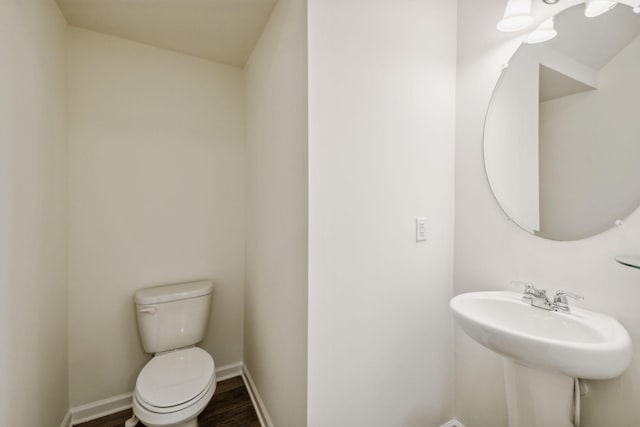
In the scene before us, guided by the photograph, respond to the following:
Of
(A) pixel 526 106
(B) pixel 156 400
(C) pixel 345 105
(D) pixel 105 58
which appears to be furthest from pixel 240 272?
(A) pixel 526 106

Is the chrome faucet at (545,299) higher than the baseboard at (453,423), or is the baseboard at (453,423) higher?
the chrome faucet at (545,299)

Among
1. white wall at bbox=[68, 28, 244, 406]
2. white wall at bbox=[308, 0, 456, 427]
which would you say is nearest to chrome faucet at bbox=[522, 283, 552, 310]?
white wall at bbox=[308, 0, 456, 427]

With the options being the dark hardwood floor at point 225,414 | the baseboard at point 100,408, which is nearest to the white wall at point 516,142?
the dark hardwood floor at point 225,414

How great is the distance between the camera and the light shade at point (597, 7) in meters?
0.99

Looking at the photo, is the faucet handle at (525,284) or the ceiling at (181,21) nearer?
the faucet handle at (525,284)

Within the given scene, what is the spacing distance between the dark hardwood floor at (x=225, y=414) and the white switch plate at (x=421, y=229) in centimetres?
144

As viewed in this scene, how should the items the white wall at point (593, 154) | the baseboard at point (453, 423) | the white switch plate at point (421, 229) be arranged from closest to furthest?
the white wall at point (593, 154) < the white switch plate at point (421, 229) < the baseboard at point (453, 423)

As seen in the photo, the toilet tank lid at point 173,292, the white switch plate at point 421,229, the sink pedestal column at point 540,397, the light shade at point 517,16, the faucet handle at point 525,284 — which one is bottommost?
the sink pedestal column at point 540,397

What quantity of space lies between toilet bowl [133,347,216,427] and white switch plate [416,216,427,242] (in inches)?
51.6

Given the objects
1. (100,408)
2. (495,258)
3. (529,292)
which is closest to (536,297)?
(529,292)

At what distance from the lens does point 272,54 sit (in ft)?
4.62

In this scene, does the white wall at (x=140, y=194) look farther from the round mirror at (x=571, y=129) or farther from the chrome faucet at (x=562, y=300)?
the chrome faucet at (x=562, y=300)

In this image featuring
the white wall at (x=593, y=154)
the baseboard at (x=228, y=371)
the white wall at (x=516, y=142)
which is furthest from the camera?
the baseboard at (x=228, y=371)

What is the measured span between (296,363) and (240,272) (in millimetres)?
1028
